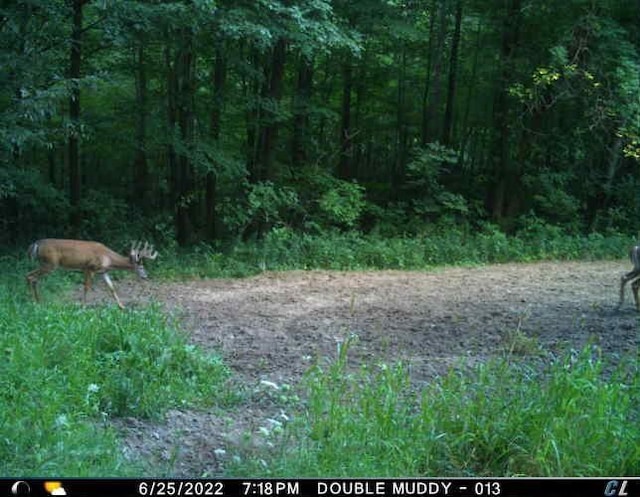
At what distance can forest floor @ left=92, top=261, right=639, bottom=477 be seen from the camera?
5699 mm

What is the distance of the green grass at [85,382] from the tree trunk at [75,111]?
20.1ft

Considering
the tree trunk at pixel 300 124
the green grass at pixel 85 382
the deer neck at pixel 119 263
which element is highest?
the tree trunk at pixel 300 124

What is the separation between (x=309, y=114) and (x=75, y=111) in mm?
6254

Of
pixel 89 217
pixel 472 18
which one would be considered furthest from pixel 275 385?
pixel 472 18

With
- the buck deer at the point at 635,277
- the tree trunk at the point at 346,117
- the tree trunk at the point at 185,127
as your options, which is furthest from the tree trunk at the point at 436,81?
the buck deer at the point at 635,277

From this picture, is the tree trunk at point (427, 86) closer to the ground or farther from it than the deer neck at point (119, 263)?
farther from it

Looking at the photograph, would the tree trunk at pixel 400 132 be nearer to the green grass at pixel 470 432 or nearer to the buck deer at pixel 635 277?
the buck deer at pixel 635 277

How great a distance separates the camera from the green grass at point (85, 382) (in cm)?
480

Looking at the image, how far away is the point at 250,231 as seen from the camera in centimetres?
1806

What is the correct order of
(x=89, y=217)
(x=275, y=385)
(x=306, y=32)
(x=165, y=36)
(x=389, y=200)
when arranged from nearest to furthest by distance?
(x=275, y=385)
(x=306, y=32)
(x=165, y=36)
(x=89, y=217)
(x=389, y=200)

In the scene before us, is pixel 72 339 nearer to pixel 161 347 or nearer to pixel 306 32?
pixel 161 347

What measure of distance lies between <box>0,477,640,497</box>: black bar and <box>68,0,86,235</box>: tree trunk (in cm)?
961

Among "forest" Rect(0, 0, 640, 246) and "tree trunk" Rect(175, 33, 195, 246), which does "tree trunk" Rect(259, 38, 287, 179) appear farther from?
"tree trunk" Rect(175, 33, 195, 246)

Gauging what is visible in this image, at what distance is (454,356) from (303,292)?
14.5 feet
